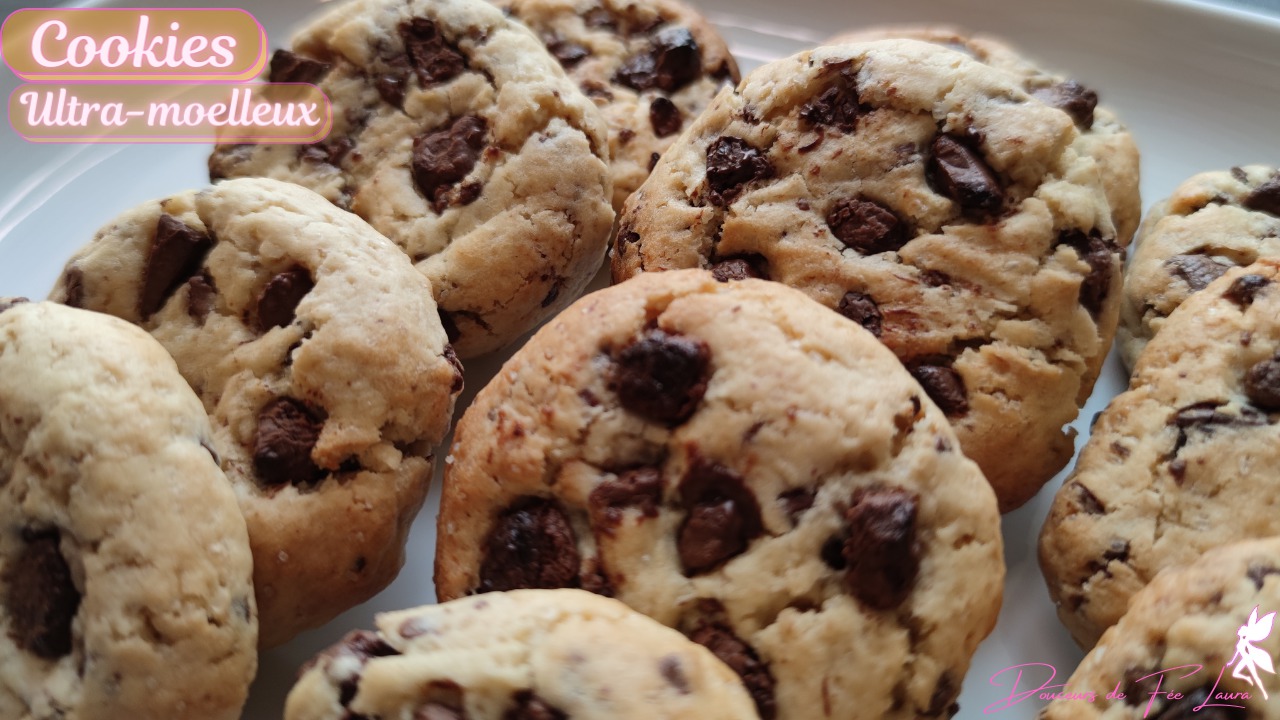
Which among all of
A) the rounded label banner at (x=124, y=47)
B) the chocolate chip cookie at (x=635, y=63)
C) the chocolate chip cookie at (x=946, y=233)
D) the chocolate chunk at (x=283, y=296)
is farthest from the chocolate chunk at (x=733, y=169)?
the rounded label banner at (x=124, y=47)

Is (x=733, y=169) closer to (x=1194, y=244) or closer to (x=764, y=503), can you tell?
(x=764, y=503)

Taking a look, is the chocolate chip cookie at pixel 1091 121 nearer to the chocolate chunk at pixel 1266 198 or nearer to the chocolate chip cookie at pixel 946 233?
the chocolate chunk at pixel 1266 198

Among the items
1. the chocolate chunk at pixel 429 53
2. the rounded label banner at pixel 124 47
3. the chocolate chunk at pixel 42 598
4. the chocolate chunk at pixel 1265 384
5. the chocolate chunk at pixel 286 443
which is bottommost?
the chocolate chunk at pixel 42 598

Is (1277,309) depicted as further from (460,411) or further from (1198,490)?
(460,411)

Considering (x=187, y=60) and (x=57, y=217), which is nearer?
(x=57, y=217)

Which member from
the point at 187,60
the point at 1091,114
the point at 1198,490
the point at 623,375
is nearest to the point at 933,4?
the point at 1091,114

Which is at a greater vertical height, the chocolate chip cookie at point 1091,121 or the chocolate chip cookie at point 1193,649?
the chocolate chip cookie at point 1091,121
